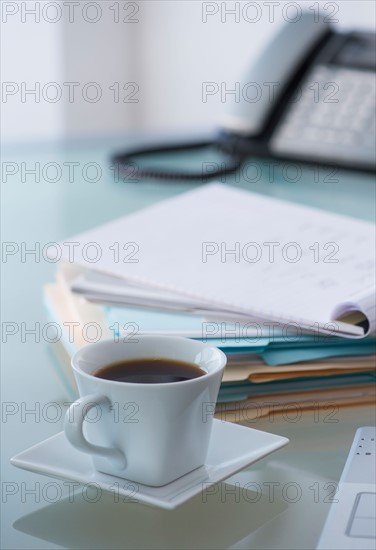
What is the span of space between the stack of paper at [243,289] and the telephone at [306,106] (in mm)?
234

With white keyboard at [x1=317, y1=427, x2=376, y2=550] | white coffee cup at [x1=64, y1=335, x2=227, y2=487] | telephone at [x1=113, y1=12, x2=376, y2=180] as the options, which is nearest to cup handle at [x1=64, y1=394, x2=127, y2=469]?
white coffee cup at [x1=64, y1=335, x2=227, y2=487]

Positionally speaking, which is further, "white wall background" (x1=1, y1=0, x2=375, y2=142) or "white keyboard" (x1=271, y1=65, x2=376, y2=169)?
"white wall background" (x1=1, y1=0, x2=375, y2=142)

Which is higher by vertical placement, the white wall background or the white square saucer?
the white wall background

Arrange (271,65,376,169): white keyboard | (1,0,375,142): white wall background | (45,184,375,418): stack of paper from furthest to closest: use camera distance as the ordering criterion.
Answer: (1,0,375,142): white wall background
(271,65,376,169): white keyboard
(45,184,375,418): stack of paper

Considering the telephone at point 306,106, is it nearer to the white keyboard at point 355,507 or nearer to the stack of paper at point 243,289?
the stack of paper at point 243,289

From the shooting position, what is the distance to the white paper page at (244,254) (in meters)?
0.71

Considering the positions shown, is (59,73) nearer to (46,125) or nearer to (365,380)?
(46,125)

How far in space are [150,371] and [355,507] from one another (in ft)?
0.45

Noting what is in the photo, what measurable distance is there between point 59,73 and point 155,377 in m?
2.07

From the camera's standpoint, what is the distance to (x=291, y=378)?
2.15ft

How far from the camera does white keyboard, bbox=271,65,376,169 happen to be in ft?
3.69

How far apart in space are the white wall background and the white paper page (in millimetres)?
1322

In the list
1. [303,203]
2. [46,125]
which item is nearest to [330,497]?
[303,203]

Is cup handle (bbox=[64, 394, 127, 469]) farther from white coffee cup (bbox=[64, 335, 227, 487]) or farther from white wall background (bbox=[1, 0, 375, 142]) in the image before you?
white wall background (bbox=[1, 0, 375, 142])
